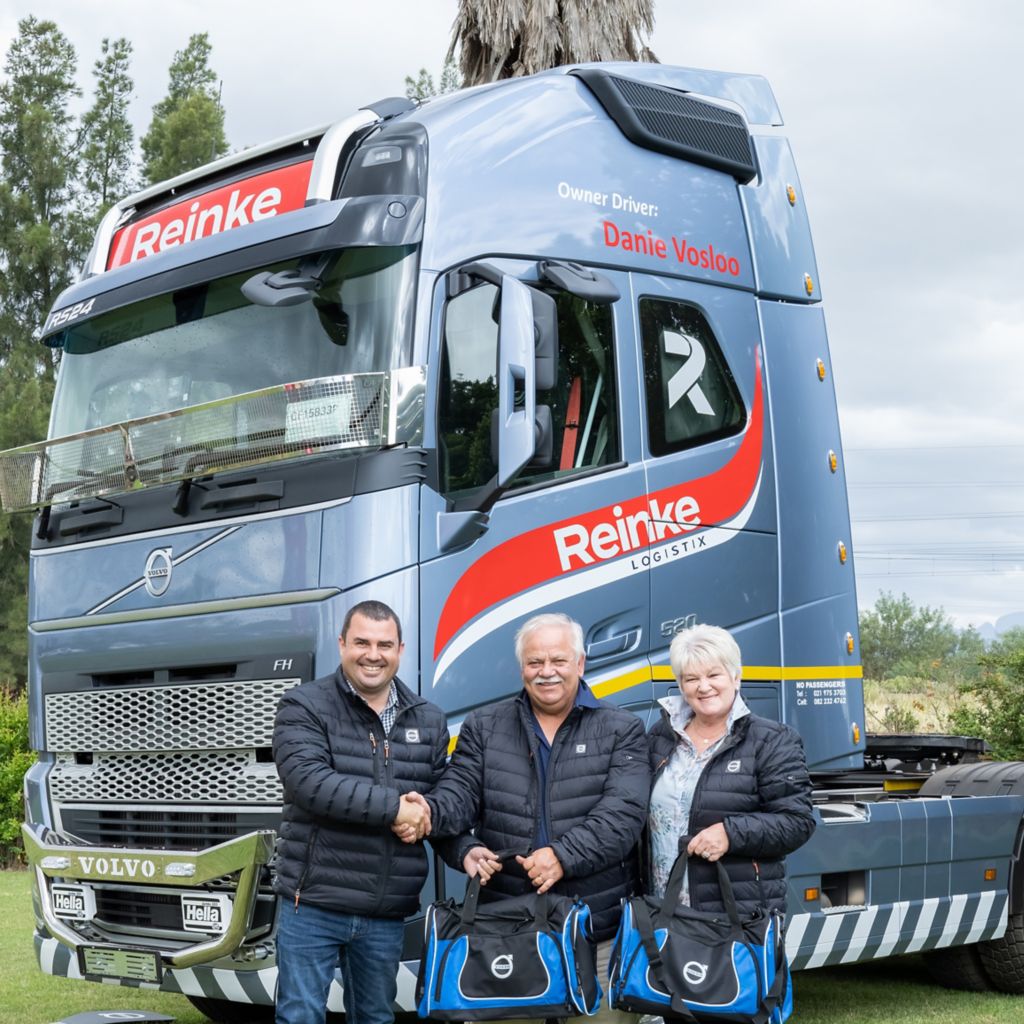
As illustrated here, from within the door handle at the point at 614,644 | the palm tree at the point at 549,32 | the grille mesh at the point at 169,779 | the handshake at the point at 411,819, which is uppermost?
the palm tree at the point at 549,32

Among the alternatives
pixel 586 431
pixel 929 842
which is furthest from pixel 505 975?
pixel 929 842

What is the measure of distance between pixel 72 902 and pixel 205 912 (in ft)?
2.72

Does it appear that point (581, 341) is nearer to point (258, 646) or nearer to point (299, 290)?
point (299, 290)

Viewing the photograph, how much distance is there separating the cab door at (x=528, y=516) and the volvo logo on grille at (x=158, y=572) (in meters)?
1.12

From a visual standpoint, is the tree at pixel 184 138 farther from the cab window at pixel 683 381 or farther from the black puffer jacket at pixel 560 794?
the black puffer jacket at pixel 560 794

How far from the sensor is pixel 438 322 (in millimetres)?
5535

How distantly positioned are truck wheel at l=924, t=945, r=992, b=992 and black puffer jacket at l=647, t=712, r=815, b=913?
3828mm

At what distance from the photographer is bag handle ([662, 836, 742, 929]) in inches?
176

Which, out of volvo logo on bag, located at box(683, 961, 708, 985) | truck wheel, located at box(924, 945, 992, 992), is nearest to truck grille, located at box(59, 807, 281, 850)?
volvo logo on bag, located at box(683, 961, 708, 985)

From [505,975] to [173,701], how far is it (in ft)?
6.28

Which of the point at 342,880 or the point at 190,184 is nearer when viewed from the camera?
the point at 342,880

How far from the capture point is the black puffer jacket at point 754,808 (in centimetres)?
451

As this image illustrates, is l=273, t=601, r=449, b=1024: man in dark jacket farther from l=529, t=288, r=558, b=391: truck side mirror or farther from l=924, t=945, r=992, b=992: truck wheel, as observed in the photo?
l=924, t=945, r=992, b=992: truck wheel

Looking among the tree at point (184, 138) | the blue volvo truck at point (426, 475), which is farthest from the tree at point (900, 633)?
the blue volvo truck at point (426, 475)
